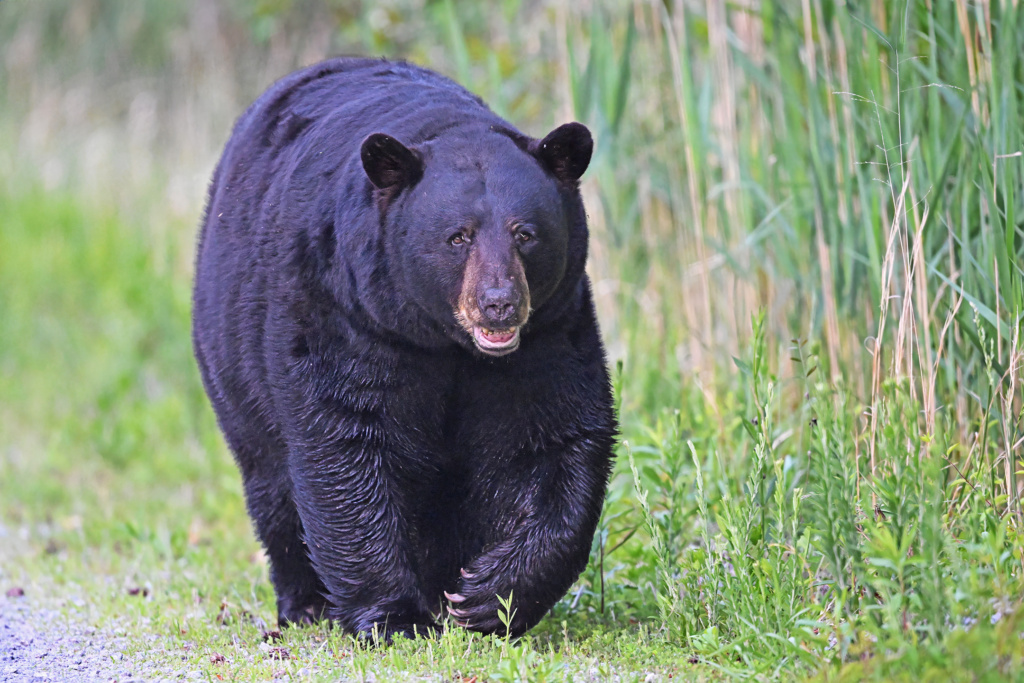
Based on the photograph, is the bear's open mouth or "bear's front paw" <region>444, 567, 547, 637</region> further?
"bear's front paw" <region>444, 567, 547, 637</region>

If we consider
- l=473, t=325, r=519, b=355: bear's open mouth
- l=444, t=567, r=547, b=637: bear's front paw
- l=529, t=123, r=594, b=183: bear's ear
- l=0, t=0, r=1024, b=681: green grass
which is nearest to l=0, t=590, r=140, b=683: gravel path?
l=0, t=0, r=1024, b=681: green grass

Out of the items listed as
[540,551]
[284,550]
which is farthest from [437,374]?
[284,550]

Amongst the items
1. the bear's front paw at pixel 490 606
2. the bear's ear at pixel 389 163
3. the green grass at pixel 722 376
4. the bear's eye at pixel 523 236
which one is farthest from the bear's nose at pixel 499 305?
the bear's front paw at pixel 490 606

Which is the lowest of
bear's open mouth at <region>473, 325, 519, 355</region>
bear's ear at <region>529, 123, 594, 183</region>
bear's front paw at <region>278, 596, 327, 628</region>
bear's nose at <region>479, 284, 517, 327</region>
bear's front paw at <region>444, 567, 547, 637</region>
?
bear's front paw at <region>278, 596, 327, 628</region>

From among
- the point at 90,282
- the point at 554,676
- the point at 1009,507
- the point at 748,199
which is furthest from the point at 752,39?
the point at 90,282

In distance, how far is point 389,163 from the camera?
12.4 ft

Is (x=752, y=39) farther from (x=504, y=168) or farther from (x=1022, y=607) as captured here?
(x=1022, y=607)

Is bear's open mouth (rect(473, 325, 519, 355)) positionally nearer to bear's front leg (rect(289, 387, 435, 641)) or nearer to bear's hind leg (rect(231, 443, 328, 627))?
bear's front leg (rect(289, 387, 435, 641))

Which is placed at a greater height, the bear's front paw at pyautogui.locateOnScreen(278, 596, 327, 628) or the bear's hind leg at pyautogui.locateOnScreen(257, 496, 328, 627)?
the bear's hind leg at pyautogui.locateOnScreen(257, 496, 328, 627)

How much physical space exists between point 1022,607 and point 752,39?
3846mm

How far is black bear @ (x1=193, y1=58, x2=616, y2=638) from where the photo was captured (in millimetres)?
3770

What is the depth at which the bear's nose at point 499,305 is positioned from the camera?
3.53 metres

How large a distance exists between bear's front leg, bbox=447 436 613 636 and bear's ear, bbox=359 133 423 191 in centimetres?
97

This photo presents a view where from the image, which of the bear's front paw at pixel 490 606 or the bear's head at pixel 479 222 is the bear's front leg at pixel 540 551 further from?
the bear's head at pixel 479 222
